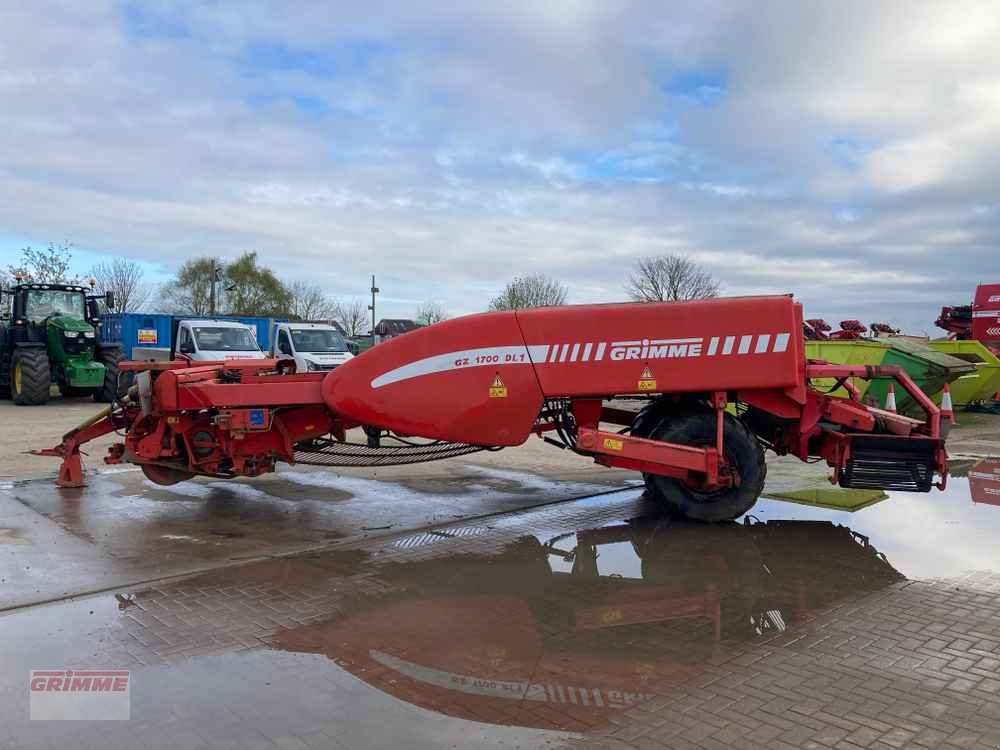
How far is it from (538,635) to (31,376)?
56.4 ft

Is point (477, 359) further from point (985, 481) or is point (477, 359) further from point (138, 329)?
point (138, 329)

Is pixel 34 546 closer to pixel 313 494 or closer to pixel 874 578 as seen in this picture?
pixel 313 494

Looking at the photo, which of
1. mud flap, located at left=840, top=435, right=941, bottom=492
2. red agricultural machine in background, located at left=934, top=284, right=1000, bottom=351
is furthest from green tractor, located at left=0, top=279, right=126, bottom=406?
red agricultural machine in background, located at left=934, top=284, right=1000, bottom=351

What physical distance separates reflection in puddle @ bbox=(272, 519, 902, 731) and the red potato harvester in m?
0.72

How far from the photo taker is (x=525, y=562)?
6.12 metres

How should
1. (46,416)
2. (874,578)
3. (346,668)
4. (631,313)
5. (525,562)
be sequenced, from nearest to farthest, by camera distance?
(346,668) → (874,578) → (525,562) → (631,313) → (46,416)

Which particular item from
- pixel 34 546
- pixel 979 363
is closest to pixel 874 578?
pixel 34 546

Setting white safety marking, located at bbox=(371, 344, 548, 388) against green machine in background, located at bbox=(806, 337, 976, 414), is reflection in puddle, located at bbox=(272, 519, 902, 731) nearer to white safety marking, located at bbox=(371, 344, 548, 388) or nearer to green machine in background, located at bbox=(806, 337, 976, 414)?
white safety marking, located at bbox=(371, 344, 548, 388)

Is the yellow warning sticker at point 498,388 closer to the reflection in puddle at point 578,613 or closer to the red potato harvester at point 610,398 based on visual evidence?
the red potato harvester at point 610,398

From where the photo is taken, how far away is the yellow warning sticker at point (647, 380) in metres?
6.64

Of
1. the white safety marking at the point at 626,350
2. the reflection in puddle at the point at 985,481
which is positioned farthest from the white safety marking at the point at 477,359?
the reflection in puddle at the point at 985,481

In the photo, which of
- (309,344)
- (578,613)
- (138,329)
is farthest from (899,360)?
(138,329)

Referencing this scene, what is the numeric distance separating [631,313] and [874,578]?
275 centimetres

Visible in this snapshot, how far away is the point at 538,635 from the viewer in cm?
462
